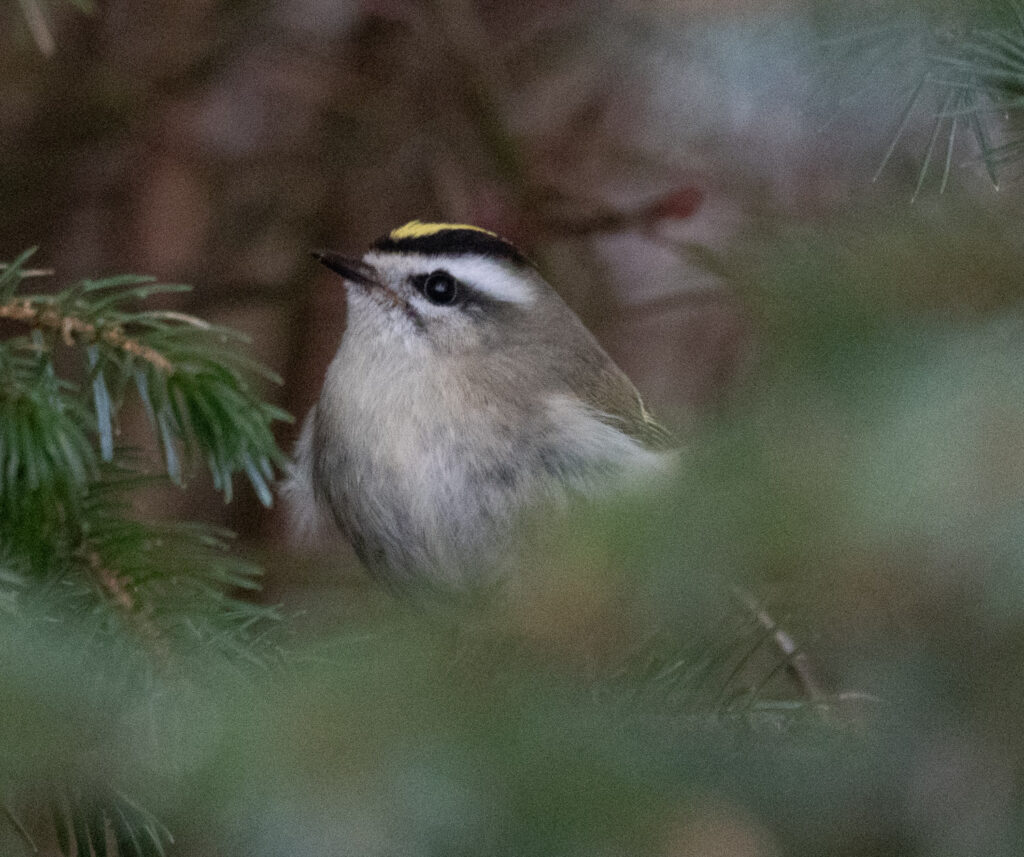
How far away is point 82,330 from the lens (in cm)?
103

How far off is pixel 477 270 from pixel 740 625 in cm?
123

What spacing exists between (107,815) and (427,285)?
1.00 metres

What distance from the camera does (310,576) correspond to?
6.07 ft

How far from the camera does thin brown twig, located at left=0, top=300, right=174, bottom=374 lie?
1025 millimetres

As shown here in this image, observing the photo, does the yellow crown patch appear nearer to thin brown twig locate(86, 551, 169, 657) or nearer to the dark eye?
the dark eye

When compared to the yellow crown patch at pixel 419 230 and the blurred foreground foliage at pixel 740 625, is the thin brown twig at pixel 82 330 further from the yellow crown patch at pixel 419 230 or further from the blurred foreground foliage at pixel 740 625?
the yellow crown patch at pixel 419 230

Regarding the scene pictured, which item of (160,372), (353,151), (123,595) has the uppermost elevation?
(353,151)

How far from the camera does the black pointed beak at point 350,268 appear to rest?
1742mm

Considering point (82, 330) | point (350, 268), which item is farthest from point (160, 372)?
point (350, 268)

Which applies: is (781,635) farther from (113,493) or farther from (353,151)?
(353,151)

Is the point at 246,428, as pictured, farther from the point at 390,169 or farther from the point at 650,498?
the point at 390,169

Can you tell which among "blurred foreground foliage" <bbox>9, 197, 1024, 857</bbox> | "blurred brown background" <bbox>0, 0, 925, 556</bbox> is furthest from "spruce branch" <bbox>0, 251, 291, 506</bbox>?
"blurred brown background" <bbox>0, 0, 925, 556</bbox>

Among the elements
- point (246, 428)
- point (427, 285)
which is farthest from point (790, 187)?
point (246, 428)

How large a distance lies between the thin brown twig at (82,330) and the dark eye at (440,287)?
775 millimetres
